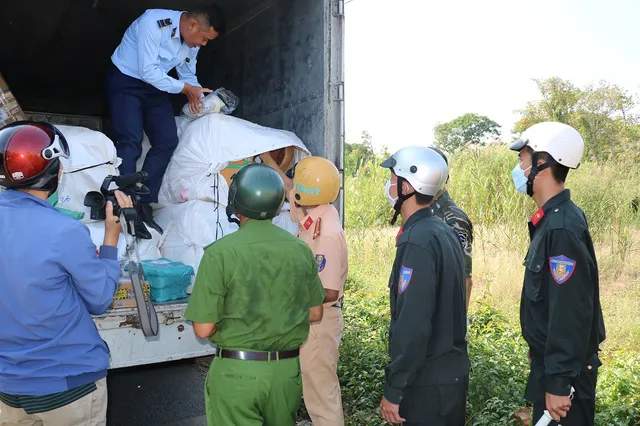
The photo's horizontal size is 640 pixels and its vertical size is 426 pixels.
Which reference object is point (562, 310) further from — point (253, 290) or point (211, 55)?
point (211, 55)

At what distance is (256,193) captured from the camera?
223 centimetres

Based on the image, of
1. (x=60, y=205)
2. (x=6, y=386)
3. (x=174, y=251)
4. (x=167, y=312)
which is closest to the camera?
(x=6, y=386)

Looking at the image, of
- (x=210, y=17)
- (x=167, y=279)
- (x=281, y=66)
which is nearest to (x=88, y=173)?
(x=167, y=279)

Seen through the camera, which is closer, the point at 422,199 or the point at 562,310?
the point at 562,310

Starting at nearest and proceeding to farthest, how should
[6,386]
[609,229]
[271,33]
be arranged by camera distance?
[6,386] < [271,33] < [609,229]

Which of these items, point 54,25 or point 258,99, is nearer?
point 258,99

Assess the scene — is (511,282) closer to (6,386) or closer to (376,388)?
(376,388)

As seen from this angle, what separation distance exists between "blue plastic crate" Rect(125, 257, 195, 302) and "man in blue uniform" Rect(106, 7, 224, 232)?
2.13ft

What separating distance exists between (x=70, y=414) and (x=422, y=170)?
1.64m

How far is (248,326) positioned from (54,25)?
455 cm

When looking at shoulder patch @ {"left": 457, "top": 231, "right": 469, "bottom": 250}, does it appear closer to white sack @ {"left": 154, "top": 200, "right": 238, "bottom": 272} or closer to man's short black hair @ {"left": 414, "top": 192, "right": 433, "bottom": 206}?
man's short black hair @ {"left": 414, "top": 192, "right": 433, "bottom": 206}

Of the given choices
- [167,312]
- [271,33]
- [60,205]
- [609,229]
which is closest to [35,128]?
[167,312]

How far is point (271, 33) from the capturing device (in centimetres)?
450

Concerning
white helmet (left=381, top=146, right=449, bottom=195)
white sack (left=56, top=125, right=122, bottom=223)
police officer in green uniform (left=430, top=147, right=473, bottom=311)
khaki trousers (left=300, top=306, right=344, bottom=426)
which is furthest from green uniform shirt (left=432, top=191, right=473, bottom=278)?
white sack (left=56, top=125, right=122, bottom=223)
